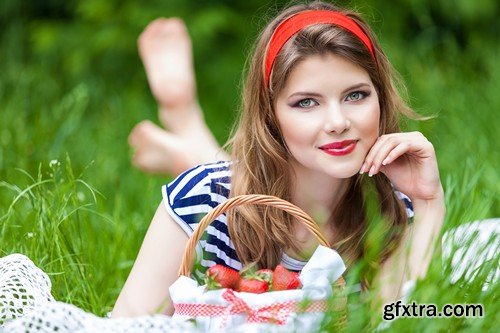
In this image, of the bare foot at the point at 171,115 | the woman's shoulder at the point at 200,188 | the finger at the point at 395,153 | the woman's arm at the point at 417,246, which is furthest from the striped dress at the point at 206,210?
the bare foot at the point at 171,115

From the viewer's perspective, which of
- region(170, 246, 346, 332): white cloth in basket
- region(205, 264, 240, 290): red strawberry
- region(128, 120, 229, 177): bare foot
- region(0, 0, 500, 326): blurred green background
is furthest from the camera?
region(128, 120, 229, 177): bare foot

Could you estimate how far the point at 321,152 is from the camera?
84.8 inches

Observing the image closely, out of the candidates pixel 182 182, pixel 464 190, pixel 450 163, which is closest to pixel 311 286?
pixel 182 182

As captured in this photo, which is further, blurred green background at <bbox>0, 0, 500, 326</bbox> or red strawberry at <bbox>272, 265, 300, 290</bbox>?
blurred green background at <bbox>0, 0, 500, 326</bbox>

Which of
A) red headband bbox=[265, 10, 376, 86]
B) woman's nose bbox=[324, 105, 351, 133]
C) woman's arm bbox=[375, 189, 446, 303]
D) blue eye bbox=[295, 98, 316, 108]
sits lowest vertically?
woman's arm bbox=[375, 189, 446, 303]

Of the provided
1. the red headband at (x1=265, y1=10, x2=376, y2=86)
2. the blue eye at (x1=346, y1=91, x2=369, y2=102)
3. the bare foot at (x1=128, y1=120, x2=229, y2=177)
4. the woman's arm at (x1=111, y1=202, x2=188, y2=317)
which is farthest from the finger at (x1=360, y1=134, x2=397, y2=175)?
the bare foot at (x1=128, y1=120, x2=229, y2=177)

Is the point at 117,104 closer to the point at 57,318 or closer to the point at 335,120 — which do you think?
the point at 335,120

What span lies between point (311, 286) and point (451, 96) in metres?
2.73

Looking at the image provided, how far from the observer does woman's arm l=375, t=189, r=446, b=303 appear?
2.12 meters

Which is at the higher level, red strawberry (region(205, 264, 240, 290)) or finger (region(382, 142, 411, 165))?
finger (region(382, 142, 411, 165))

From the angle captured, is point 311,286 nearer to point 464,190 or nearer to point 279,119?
point 279,119

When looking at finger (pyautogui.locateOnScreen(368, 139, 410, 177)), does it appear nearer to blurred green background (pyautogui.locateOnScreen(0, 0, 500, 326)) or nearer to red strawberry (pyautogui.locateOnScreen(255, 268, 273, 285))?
blurred green background (pyautogui.locateOnScreen(0, 0, 500, 326))

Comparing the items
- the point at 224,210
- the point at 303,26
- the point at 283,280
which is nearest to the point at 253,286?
the point at 283,280

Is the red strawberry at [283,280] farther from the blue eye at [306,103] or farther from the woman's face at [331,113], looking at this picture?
the blue eye at [306,103]
